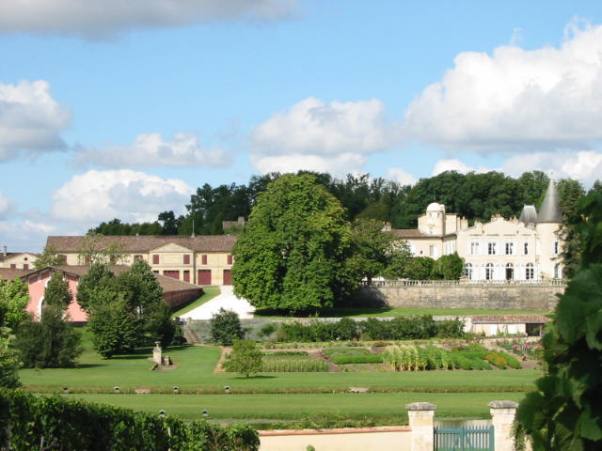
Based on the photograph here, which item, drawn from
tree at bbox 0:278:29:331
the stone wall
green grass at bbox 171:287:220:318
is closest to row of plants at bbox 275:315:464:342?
green grass at bbox 171:287:220:318

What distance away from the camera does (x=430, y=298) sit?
79438mm

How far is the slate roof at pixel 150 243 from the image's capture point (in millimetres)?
102938

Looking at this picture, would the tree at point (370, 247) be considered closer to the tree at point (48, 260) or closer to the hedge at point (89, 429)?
the tree at point (48, 260)

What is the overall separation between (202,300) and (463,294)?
19681 millimetres

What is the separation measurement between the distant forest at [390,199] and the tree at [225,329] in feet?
145

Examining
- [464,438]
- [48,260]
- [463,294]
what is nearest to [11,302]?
[464,438]

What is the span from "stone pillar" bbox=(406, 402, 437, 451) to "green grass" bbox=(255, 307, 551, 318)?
158ft

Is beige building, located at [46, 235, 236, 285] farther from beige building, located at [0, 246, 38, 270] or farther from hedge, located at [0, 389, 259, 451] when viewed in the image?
hedge, located at [0, 389, 259, 451]

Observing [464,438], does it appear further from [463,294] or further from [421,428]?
[463,294]

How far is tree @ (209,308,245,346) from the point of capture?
190 ft

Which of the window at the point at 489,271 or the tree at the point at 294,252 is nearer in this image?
the tree at the point at 294,252


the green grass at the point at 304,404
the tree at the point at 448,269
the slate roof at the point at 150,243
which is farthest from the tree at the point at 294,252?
the green grass at the point at 304,404

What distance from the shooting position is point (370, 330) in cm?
5894

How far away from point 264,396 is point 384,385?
536 cm
